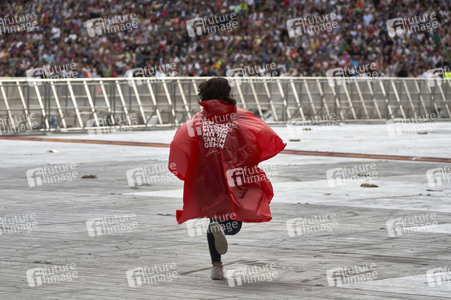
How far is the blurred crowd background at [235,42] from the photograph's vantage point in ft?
111

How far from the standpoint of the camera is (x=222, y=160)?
23.4ft

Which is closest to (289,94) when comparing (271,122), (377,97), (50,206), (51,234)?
(271,122)

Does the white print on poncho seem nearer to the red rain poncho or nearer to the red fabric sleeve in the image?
the red rain poncho

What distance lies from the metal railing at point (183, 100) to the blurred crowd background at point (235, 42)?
1.87 metres

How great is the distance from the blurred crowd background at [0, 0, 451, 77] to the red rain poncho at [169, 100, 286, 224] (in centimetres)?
2424

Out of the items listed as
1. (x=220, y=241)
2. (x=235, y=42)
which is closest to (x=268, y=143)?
(x=220, y=241)

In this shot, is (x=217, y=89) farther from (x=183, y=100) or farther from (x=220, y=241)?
(x=183, y=100)

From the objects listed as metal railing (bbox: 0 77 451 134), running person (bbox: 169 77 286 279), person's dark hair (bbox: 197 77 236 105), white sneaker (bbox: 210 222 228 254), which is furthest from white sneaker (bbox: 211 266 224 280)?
metal railing (bbox: 0 77 451 134)

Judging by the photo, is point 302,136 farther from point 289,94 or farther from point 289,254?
→ point 289,254

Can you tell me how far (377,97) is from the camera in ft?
101

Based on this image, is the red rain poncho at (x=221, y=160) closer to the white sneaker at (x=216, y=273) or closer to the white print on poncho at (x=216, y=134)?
the white print on poncho at (x=216, y=134)

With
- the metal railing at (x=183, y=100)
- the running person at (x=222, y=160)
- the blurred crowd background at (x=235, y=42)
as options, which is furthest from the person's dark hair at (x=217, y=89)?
the blurred crowd background at (x=235, y=42)

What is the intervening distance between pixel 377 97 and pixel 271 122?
4005 mm

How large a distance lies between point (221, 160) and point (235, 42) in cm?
2848
